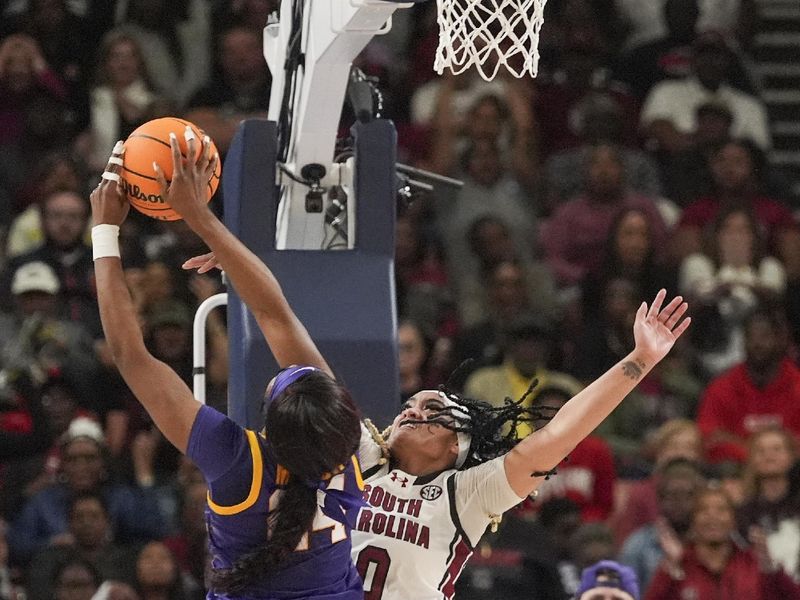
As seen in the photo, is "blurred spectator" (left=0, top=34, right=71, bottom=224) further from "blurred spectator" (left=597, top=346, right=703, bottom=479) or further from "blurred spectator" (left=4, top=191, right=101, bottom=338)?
"blurred spectator" (left=597, top=346, right=703, bottom=479)

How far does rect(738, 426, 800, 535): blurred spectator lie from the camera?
28.2ft

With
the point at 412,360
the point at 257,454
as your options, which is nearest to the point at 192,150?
the point at 257,454

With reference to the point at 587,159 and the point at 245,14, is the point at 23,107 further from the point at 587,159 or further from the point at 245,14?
the point at 587,159

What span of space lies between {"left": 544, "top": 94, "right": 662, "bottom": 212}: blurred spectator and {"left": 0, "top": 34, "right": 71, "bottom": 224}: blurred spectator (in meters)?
2.93

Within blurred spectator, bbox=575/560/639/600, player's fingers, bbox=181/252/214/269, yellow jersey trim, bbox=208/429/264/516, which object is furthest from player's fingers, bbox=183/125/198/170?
blurred spectator, bbox=575/560/639/600

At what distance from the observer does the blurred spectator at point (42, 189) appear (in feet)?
31.6

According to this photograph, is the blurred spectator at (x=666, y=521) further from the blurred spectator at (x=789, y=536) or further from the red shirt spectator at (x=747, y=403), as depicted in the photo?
the red shirt spectator at (x=747, y=403)

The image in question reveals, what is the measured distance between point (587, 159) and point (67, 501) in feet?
13.0

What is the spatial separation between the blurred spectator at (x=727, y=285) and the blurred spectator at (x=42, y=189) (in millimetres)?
3464

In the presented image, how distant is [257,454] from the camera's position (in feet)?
13.7

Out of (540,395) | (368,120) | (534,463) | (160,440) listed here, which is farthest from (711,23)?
(534,463)

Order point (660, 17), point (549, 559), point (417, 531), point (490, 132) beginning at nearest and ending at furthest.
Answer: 1. point (417, 531)
2. point (549, 559)
3. point (490, 132)
4. point (660, 17)

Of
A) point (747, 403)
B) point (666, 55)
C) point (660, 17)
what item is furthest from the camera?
point (660, 17)

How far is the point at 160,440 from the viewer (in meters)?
8.65
